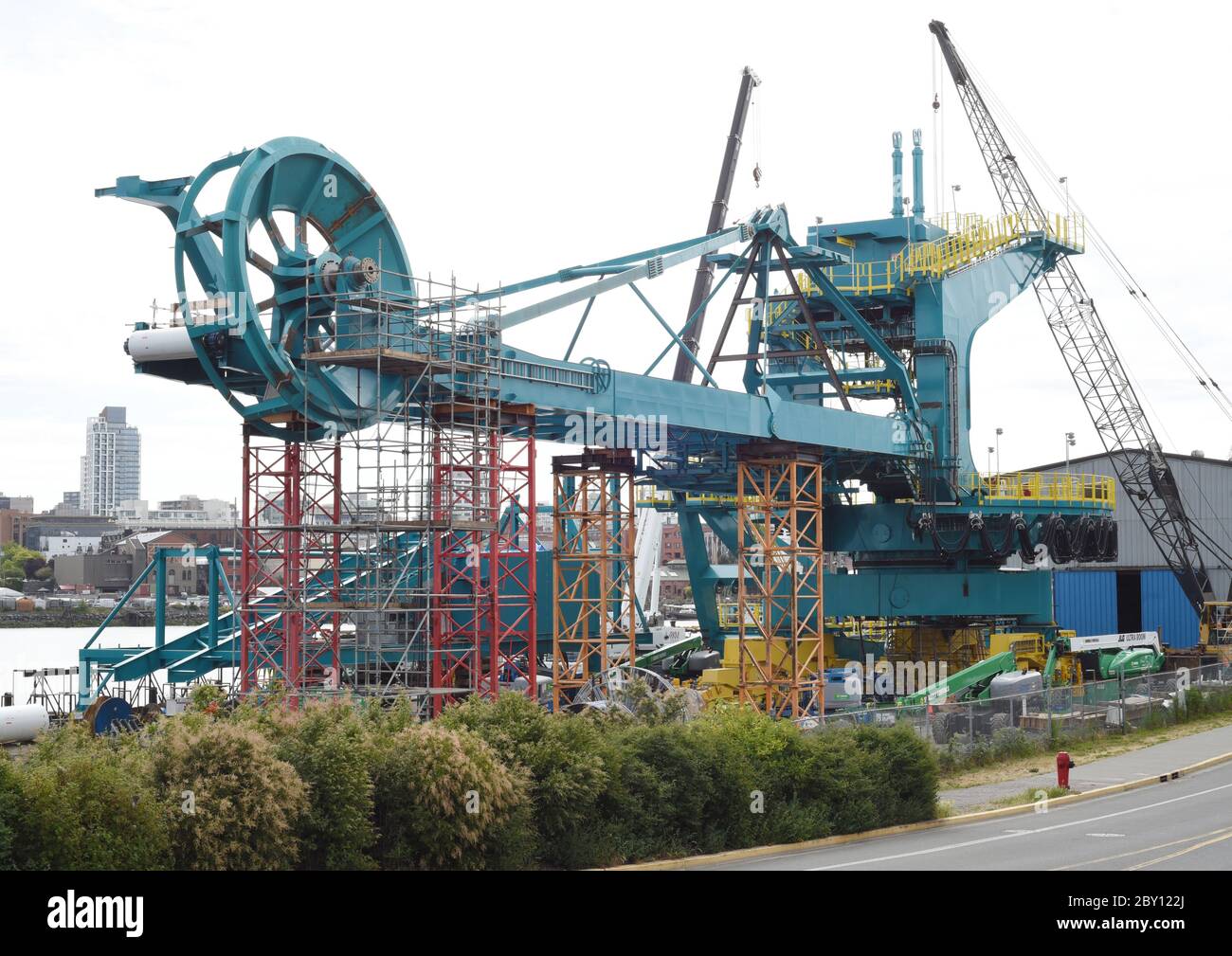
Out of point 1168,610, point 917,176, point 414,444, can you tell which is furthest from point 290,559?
point 1168,610

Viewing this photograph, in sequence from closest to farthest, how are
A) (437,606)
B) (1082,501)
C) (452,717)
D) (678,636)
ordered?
1. (452,717)
2. (437,606)
3. (1082,501)
4. (678,636)

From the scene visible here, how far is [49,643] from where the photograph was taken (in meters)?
136

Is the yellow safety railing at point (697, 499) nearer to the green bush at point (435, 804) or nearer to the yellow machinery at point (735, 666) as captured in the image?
the yellow machinery at point (735, 666)

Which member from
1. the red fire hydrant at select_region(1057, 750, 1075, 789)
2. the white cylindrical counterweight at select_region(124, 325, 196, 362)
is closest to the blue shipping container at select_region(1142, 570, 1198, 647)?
the red fire hydrant at select_region(1057, 750, 1075, 789)

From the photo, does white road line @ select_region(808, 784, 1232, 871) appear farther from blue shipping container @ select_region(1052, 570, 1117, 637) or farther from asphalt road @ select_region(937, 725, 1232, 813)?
blue shipping container @ select_region(1052, 570, 1117, 637)

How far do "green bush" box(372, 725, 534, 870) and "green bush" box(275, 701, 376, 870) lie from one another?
0.32 meters

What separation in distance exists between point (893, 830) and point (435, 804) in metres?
9.84

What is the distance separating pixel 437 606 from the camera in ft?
111

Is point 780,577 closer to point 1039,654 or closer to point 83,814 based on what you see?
point 1039,654

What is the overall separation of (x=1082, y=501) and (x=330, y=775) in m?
44.0

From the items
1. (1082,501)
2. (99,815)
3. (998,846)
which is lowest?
(998,846)

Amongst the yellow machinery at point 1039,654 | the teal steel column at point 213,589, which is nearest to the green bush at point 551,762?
the teal steel column at point 213,589
